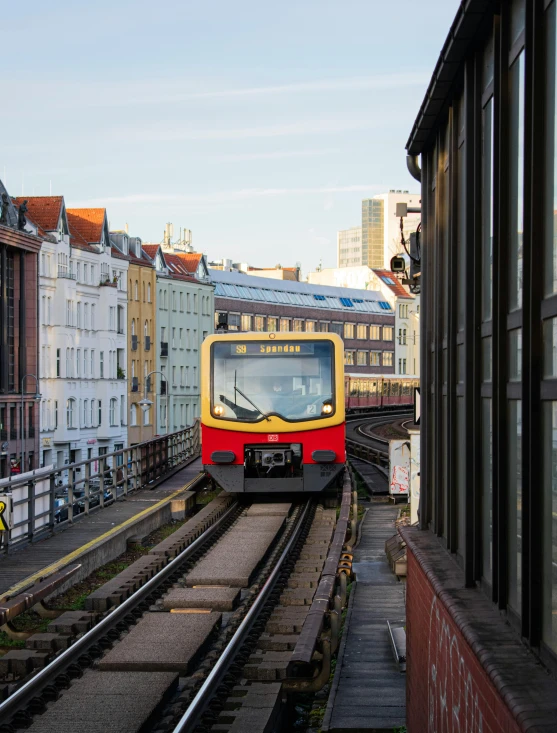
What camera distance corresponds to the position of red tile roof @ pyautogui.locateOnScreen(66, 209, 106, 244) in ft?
283

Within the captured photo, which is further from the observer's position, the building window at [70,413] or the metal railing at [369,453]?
the building window at [70,413]

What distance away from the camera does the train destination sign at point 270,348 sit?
23172mm

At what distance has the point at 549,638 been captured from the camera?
4727 millimetres

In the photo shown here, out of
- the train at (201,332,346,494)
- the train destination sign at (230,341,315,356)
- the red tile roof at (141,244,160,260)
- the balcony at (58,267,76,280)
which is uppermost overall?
the red tile roof at (141,244,160,260)

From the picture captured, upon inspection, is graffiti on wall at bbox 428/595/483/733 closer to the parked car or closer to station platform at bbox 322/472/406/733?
station platform at bbox 322/472/406/733

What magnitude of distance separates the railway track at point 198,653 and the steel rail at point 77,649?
1 cm

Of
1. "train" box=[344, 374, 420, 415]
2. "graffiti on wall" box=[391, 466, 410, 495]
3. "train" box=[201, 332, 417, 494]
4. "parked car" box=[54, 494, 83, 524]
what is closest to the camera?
"parked car" box=[54, 494, 83, 524]

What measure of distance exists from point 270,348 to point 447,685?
16753 mm

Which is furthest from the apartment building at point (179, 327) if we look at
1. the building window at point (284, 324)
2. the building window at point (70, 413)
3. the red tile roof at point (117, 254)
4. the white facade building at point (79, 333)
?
the building window at point (70, 413)

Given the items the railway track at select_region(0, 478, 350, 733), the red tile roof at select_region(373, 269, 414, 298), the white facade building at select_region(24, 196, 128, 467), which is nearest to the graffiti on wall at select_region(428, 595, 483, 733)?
the railway track at select_region(0, 478, 350, 733)

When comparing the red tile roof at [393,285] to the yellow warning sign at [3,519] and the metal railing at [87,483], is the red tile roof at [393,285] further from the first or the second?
the yellow warning sign at [3,519]

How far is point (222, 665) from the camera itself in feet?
35.3

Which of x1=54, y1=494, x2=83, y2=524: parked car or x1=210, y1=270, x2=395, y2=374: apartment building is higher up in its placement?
x1=210, y1=270, x2=395, y2=374: apartment building

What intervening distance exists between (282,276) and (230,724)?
132m
